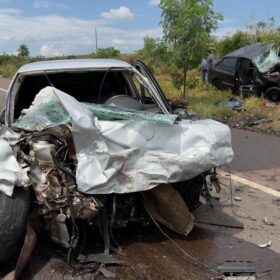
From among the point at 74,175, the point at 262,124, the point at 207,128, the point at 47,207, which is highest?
the point at 207,128

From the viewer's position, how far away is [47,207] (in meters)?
3.76

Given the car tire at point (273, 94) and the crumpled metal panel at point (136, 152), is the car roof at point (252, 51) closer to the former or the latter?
the car tire at point (273, 94)

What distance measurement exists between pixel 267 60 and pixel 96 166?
11289 millimetres

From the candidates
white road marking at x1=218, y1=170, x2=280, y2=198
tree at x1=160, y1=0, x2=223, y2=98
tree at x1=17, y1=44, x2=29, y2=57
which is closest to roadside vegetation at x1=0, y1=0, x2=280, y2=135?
tree at x1=160, y1=0, x2=223, y2=98

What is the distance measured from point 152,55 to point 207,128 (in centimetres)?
1154

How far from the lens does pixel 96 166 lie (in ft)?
12.2

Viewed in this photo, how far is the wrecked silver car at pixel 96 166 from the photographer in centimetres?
366

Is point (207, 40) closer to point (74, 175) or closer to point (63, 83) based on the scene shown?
point (63, 83)

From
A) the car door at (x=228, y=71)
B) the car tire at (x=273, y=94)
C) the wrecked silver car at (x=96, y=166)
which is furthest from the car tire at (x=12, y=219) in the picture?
the car door at (x=228, y=71)

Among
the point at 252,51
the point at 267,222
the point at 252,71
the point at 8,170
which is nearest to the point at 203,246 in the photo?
the point at 267,222

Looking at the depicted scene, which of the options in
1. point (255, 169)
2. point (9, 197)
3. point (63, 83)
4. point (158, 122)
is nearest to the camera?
point (9, 197)

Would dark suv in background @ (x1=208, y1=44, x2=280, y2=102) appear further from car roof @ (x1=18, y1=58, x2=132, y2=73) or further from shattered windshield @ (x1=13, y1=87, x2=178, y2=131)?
shattered windshield @ (x1=13, y1=87, x2=178, y2=131)

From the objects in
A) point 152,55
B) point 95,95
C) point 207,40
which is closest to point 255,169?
point 95,95

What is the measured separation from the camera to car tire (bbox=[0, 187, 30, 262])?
11.7 ft
